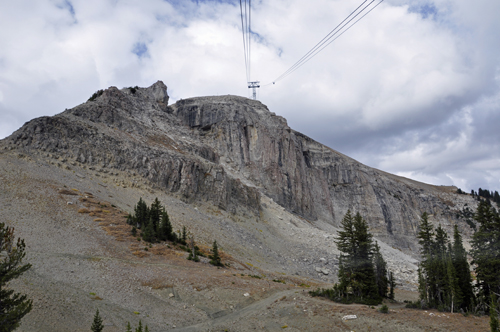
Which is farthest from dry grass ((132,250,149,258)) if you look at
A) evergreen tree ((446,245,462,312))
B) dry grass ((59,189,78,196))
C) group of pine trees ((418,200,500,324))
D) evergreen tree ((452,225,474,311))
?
evergreen tree ((452,225,474,311))

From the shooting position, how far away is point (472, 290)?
89.8 feet

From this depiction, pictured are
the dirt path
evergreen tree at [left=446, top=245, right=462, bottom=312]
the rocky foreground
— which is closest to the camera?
the dirt path

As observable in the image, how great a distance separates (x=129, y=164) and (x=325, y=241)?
38.7 m

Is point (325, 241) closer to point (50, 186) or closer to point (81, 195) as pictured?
point (81, 195)

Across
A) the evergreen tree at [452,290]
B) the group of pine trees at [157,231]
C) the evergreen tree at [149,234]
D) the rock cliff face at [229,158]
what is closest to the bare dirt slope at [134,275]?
the group of pine trees at [157,231]

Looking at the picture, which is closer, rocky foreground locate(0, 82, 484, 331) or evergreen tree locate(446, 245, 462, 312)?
rocky foreground locate(0, 82, 484, 331)

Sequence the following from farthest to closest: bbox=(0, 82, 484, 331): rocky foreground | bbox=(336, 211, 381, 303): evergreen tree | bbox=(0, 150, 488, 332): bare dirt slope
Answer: bbox=(336, 211, 381, 303): evergreen tree → bbox=(0, 82, 484, 331): rocky foreground → bbox=(0, 150, 488, 332): bare dirt slope

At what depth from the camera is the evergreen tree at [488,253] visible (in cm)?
2394

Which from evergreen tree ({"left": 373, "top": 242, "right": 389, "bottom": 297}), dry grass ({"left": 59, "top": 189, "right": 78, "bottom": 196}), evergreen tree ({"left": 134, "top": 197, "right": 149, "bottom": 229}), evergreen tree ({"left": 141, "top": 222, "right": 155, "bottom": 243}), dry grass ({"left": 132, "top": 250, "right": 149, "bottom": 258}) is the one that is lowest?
evergreen tree ({"left": 373, "top": 242, "right": 389, "bottom": 297})

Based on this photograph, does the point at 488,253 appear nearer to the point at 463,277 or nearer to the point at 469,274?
the point at 469,274

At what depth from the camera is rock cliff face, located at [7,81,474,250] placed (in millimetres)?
54500

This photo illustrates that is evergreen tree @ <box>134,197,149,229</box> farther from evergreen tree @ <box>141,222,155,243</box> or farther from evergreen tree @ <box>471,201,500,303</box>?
evergreen tree @ <box>471,201,500,303</box>

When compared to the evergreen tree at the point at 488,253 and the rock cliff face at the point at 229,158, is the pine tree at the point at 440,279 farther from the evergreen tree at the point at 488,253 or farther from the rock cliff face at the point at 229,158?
the rock cliff face at the point at 229,158

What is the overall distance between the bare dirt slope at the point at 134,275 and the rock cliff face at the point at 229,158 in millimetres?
7268
